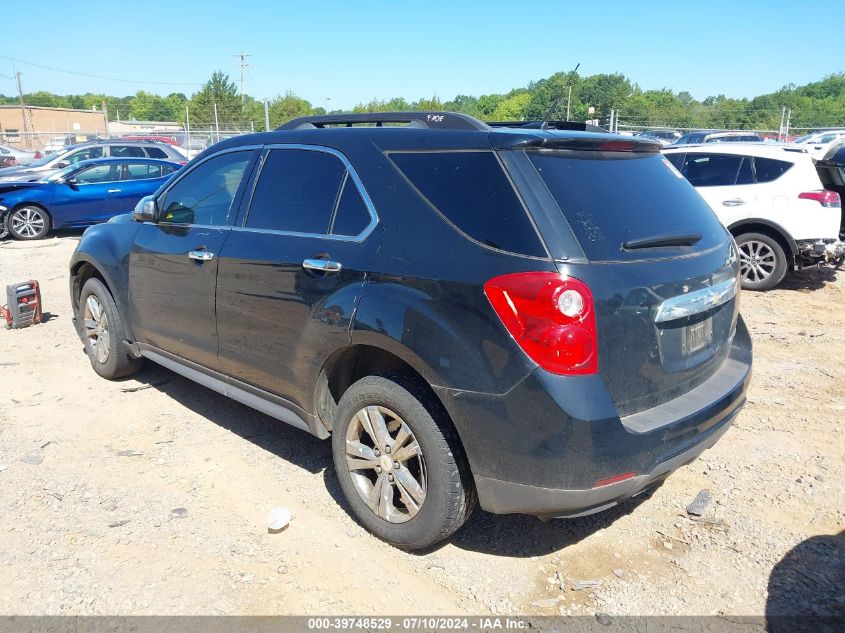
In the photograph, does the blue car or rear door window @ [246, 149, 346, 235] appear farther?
the blue car

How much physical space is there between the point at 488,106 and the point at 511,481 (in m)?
98.9

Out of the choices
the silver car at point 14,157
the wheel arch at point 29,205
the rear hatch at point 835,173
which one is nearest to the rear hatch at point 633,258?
the rear hatch at point 835,173

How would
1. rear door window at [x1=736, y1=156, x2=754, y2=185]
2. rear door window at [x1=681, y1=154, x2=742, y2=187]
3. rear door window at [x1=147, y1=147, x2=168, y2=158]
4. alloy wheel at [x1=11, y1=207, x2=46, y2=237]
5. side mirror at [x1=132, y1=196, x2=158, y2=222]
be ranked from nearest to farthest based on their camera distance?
1. side mirror at [x1=132, y1=196, x2=158, y2=222]
2. rear door window at [x1=736, y1=156, x2=754, y2=185]
3. rear door window at [x1=681, y1=154, x2=742, y2=187]
4. alloy wheel at [x1=11, y1=207, x2=46, y2=237]
5. rear door window at [x1=147, y1=147, x2=168, y2=158]

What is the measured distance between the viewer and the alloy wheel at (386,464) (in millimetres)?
2957

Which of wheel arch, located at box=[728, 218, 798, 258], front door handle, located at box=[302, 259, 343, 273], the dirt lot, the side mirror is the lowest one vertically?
the dirt lot

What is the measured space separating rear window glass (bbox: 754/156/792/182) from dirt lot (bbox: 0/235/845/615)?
4809 mm

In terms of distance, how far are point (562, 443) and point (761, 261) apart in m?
7.47

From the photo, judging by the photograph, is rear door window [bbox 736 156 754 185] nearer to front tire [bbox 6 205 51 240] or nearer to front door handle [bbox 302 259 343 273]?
front door handle [bbox 302 259 343 273]

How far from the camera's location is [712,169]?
30.1ft

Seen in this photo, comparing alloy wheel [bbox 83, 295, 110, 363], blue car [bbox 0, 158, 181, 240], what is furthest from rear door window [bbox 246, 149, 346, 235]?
blue car [bbox 0, 158, 181, 240]

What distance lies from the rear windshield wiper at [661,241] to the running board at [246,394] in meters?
1.75

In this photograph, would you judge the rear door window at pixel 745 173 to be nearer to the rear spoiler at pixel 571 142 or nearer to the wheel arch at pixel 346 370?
the rear spoiler at pixel 571 142

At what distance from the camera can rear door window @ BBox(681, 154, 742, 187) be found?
29.5ft

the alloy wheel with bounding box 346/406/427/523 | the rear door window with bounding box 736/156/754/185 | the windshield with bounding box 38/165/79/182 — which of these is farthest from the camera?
the windshield with bounding box 38/165/79/182
